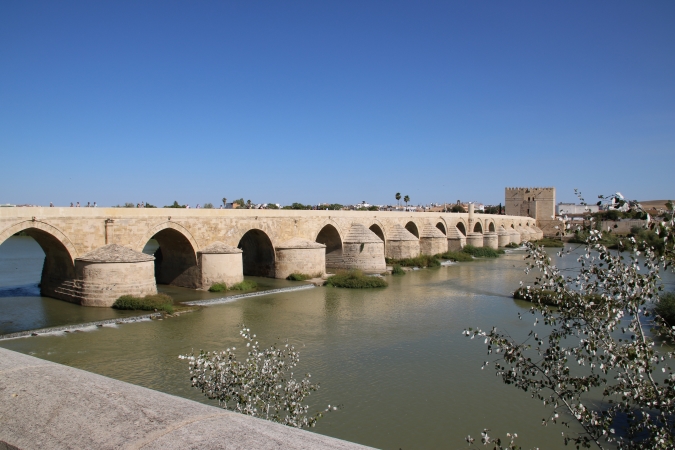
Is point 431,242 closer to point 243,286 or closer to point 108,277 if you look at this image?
point 243,286

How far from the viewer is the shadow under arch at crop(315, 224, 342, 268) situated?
21.0m

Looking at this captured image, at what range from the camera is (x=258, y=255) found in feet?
61.2

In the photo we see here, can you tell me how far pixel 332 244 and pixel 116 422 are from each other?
1987 cm

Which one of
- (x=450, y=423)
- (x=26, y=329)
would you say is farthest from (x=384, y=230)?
(x=450, y=423)

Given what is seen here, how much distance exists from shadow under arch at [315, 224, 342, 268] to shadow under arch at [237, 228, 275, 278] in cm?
317

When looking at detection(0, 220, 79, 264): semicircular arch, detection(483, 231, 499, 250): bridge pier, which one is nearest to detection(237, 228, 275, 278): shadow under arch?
detection(0, 220, 79, 264): semicircular arch

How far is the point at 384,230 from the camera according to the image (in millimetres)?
23938

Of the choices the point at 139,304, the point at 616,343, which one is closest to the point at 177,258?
the point at 139,304

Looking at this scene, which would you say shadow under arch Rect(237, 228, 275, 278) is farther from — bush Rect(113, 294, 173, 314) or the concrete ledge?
the concrete ledge

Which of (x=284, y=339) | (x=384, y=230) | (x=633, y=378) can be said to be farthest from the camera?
(x=384, y=230)

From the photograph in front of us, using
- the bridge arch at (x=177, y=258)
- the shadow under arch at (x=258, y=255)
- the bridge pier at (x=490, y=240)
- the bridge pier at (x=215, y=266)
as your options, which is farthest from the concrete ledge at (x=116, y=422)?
the bridge pier at (x=490, y=240)

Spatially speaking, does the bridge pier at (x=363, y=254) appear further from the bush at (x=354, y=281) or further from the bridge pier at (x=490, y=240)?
the bridge pier at (x=490, y=240)

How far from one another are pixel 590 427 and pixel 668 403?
489 millimetres

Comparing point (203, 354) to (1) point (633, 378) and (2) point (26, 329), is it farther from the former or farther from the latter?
(2) point (26, 329)
